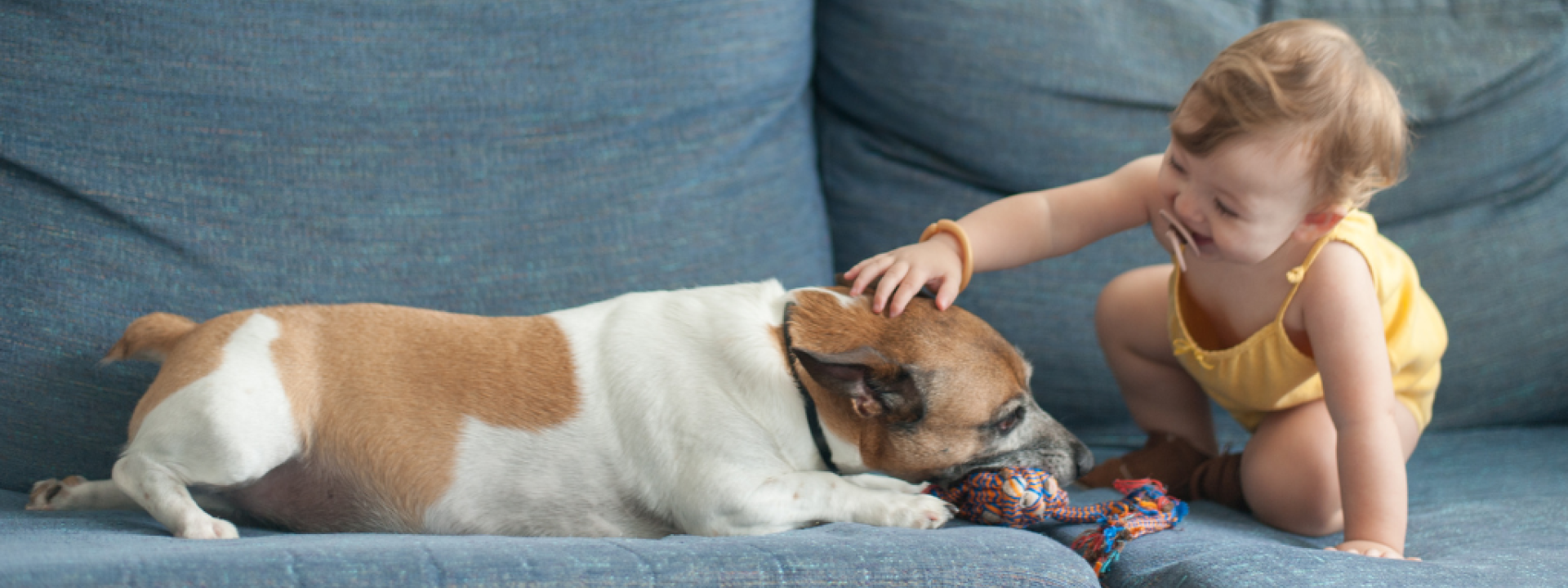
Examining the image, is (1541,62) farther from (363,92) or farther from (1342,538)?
(363,92)

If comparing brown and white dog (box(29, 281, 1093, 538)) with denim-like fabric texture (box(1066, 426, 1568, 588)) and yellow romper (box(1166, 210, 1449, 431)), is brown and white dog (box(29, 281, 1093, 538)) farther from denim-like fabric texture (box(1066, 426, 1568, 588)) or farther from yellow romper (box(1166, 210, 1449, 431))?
yellow romper (box(1166, 210, 1449, 431))

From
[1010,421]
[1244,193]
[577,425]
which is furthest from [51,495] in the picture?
[1244,193]

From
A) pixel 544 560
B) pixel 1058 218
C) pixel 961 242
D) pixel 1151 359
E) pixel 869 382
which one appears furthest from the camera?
pixel 1151 359

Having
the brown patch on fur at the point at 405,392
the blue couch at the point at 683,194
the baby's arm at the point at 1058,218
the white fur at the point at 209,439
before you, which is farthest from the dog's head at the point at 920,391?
the white fur at the point at 209,439

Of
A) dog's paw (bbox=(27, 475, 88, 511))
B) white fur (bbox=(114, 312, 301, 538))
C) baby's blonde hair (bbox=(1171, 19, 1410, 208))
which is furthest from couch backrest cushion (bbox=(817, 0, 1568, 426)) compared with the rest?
dog's paw (bbox=(27, 475, 88, 511))

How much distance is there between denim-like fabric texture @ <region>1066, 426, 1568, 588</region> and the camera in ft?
4.36

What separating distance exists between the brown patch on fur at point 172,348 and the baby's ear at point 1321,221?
1780 mm

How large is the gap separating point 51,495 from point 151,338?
313 mm

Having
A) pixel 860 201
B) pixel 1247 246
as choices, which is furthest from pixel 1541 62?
pixel 860 201

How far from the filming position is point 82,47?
1.80 m

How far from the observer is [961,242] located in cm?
188

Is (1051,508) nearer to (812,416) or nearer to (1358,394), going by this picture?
(812,416)

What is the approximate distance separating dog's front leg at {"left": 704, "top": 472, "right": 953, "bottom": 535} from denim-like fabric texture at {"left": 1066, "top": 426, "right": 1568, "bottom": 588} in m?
0.29

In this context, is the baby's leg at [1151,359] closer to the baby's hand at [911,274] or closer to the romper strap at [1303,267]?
the romper strap at [1303,267]
